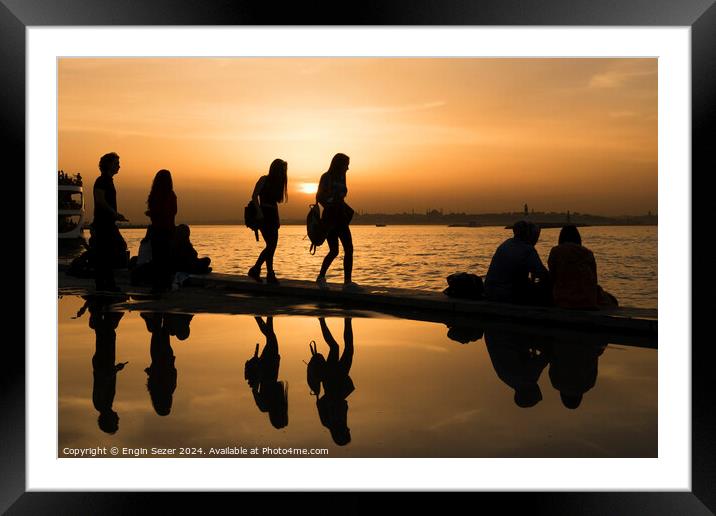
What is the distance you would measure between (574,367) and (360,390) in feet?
6.70

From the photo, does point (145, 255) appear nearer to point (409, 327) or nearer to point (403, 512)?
point (409, 327)

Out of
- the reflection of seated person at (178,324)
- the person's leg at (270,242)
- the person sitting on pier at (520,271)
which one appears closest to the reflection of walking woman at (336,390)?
the reflection of seated person at (178,324)

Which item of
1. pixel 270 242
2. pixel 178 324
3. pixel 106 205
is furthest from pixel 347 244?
pixel 106 205

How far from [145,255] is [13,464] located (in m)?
9.64

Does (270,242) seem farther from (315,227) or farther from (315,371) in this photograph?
(315,371)

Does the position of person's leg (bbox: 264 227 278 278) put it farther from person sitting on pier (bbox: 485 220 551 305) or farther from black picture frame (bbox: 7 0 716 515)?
black picture frame (bbox: 7 0 716 515)

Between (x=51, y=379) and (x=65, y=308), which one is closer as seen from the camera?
(x=51, y=379)

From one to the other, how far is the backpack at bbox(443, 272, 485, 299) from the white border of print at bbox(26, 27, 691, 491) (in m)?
5.77

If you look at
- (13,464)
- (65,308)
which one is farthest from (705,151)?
(65,308)

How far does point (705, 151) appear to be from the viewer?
12.5 feet

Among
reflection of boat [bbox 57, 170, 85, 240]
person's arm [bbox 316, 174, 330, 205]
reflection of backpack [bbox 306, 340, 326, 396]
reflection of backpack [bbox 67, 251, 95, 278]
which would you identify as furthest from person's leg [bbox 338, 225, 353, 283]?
reflection of boat [bbox 57, 170, 85, 240]

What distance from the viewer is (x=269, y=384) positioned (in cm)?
580

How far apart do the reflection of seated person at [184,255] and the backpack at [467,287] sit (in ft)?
17.4

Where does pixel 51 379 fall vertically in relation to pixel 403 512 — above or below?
above
